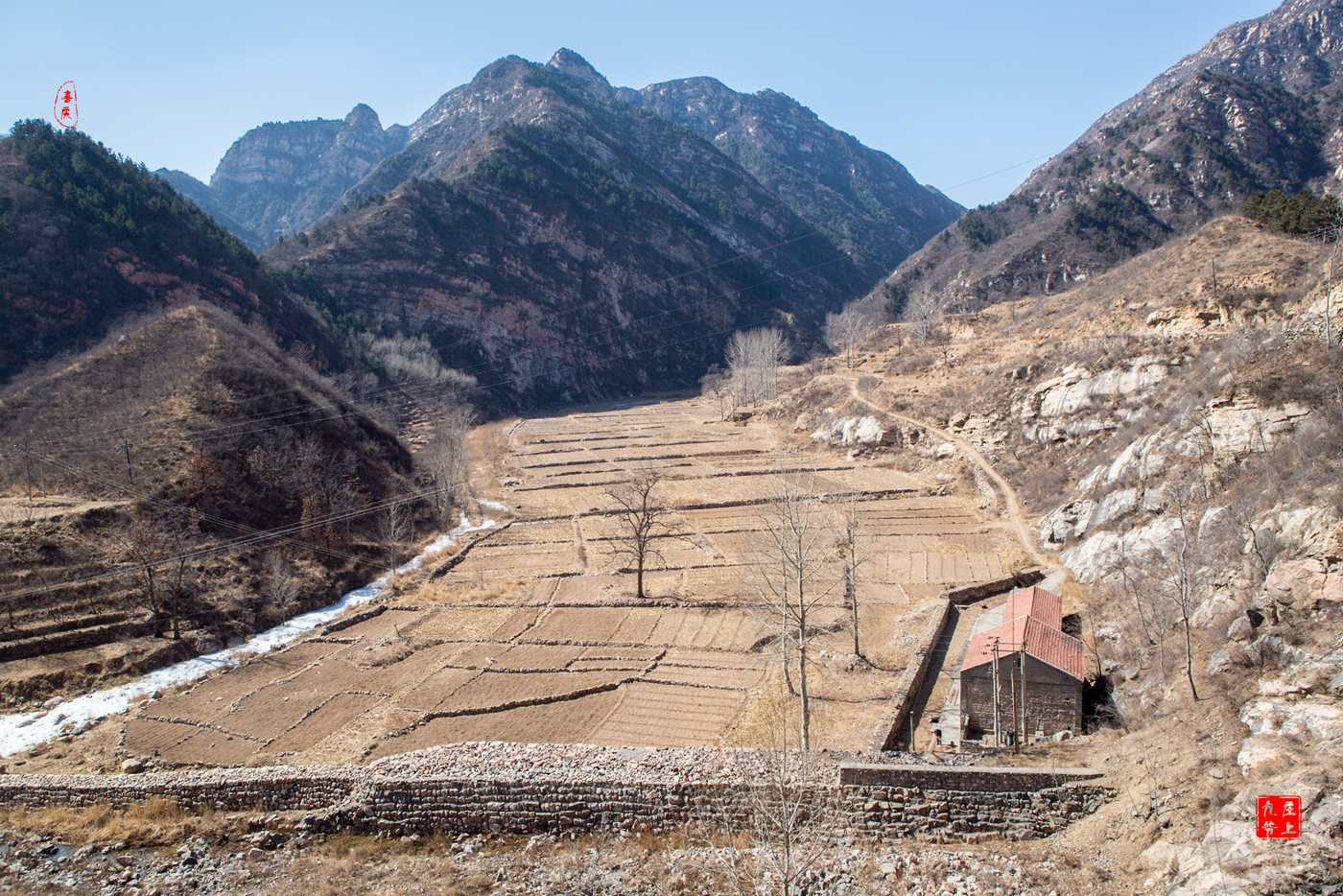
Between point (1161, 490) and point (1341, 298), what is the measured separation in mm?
9678

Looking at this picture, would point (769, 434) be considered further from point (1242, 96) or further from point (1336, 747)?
point (1242, 96)

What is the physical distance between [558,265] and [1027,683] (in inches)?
4666

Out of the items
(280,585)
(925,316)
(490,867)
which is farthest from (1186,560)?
(925,316)

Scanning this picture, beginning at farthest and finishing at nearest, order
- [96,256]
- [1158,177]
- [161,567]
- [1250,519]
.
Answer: [1158,177], [96,256], [161,567], [1250,519]

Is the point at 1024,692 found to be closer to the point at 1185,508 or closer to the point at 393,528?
the point at 1185,508

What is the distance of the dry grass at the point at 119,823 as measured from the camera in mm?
16719

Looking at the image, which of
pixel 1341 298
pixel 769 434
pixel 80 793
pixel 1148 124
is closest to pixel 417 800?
pixel 80 793

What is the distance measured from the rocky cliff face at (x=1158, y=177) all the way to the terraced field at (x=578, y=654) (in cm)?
7225

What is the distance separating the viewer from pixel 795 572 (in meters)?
21.7

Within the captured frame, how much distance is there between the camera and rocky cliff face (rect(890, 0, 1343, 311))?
101125mm

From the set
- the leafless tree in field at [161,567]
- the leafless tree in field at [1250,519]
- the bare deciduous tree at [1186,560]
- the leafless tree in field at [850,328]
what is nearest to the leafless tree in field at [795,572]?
the bare deciduous tree at [1186,560]

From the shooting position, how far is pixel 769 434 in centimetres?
7325

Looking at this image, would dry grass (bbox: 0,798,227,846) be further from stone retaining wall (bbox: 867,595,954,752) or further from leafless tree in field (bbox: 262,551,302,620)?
stone retaining wall (bbox: 867,595,954,752)

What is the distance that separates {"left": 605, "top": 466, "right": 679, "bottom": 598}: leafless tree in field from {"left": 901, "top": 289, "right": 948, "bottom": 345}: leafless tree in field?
40.0 m
